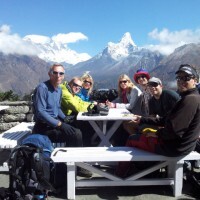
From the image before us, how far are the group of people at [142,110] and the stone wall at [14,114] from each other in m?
1.92

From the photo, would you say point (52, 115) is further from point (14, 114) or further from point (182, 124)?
point (14, 114)

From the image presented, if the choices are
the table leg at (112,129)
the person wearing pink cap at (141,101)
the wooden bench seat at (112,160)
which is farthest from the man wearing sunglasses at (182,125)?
the table leg at (112,129)

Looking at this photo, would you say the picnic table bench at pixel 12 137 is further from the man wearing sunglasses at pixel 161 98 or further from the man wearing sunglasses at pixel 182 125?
the man wearing sunglasses at pixel 161 98

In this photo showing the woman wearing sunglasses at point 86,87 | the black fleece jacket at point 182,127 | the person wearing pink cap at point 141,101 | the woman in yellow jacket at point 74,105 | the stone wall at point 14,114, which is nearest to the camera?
the black fleece jacket at point 182,127

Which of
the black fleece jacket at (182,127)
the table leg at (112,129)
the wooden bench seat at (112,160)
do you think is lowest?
the wooden bench seat at (112,160)

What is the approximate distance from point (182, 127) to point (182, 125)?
2 cm

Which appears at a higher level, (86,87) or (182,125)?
(86,87)

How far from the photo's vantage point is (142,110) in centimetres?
561

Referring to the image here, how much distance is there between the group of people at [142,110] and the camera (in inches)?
139

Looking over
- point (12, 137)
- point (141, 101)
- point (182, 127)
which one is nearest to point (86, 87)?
point (141, 101)

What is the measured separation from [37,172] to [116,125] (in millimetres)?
2169

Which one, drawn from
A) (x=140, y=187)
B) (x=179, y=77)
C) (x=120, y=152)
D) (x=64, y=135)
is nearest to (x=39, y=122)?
(x=64, y=135)

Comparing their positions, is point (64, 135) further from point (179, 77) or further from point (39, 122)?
point (179, 77)

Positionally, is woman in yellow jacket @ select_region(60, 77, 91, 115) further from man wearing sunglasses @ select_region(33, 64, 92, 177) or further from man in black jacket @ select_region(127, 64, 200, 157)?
man in black jacket @ select_region(127, 64, 200, 157)
